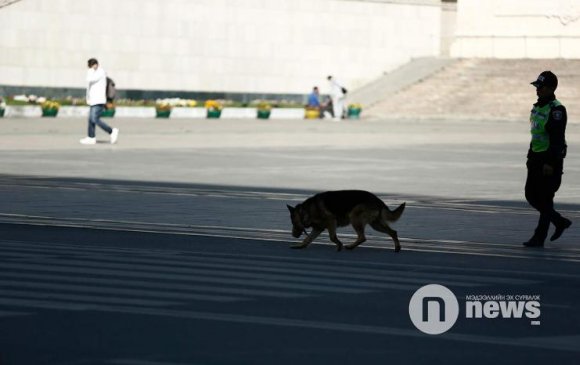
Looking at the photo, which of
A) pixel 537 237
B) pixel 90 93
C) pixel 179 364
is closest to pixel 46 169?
pixel 90 93

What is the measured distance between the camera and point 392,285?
12906mm

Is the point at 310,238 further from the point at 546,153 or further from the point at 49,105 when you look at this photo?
the point at 49,105

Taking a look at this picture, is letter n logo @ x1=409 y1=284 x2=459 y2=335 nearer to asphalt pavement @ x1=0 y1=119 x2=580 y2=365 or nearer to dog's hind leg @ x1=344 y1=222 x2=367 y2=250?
asphalt pavement @ x1=0 y1=119 x2=580 y2=365

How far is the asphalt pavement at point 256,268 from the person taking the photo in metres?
9.83

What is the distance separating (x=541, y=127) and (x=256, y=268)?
3671 millimetres

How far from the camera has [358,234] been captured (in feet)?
49.8

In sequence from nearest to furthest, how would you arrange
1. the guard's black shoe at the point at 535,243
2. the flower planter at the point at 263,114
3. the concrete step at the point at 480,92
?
1. the guard's black shoe at the point at 535,243
2. the flower planter at the point at 263,114
3. the concrete step at the point at 480,92

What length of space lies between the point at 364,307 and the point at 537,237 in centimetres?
503

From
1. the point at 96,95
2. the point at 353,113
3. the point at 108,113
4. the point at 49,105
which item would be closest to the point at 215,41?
the point at 353,113

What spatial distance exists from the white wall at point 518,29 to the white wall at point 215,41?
10.9 feet

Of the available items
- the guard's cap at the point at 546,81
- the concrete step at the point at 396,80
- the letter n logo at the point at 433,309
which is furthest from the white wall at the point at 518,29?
the letter n logo at the point at 433,309

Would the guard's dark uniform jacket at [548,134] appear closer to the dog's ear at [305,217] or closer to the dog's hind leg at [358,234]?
the dog's hind leg at [358,234]

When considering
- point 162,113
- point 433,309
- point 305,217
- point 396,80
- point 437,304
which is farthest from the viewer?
point 396,80

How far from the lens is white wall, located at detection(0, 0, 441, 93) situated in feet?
222
